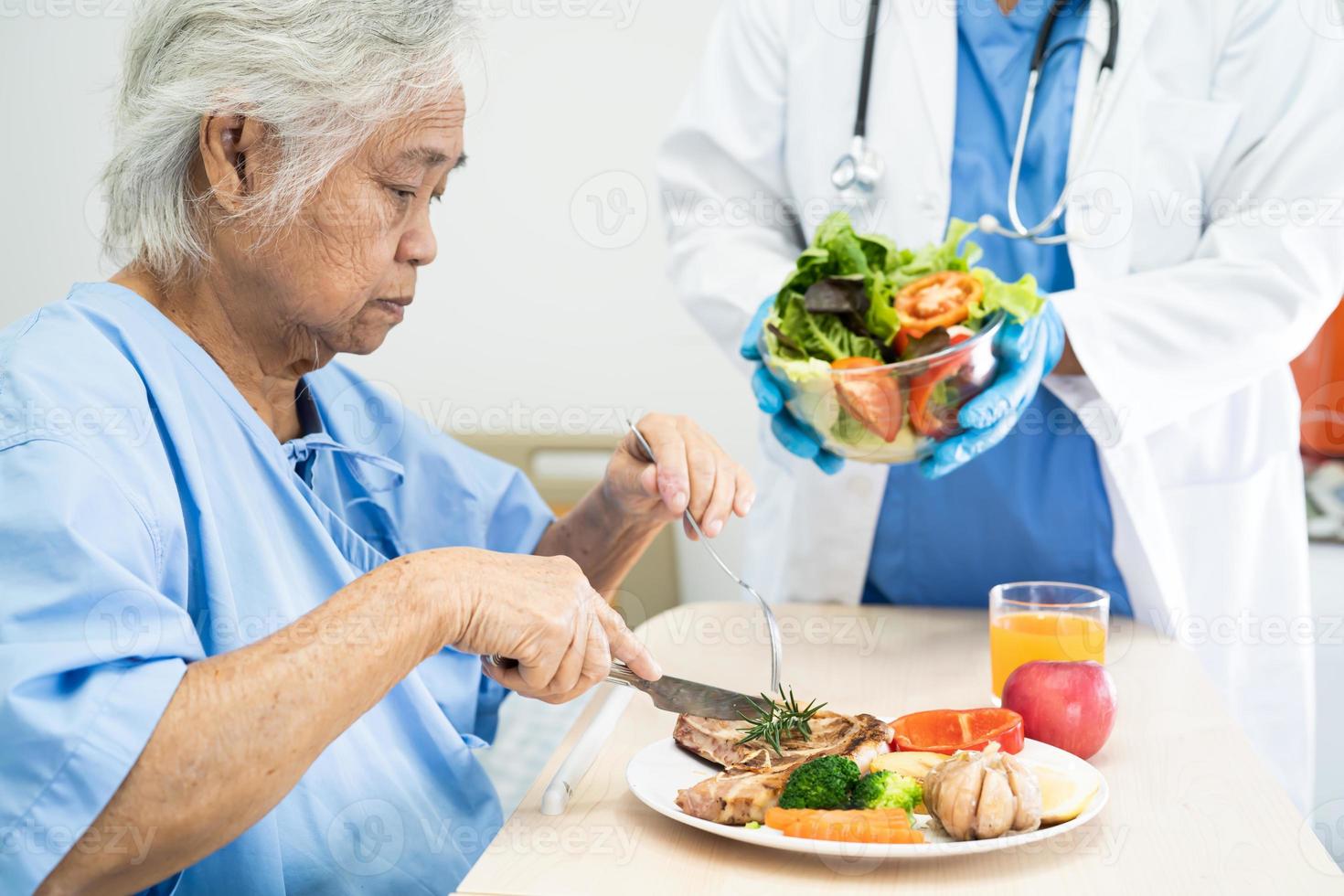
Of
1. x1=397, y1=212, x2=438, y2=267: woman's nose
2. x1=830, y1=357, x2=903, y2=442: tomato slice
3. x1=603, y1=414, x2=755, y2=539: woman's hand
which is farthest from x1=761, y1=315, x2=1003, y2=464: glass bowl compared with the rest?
x1=397, y1=212, x2=438, y2=267: woman's nose

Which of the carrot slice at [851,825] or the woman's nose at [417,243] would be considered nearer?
the carrot slice at [851,825]

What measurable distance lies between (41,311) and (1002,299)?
89cm

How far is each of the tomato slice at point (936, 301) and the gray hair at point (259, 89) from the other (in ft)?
1.69

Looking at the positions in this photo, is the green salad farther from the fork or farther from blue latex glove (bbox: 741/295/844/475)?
the fork

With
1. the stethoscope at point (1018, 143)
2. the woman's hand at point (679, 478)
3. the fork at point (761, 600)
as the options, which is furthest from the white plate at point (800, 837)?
the stethoscope at point (1018, 143)

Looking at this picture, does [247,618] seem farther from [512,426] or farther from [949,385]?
[512,426]

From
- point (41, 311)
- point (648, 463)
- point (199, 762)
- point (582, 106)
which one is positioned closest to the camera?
point (199, 762)

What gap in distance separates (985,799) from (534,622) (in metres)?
0.36

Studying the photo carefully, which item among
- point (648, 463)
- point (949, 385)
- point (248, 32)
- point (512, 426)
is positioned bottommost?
point (512, 426)

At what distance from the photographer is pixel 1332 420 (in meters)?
2.66

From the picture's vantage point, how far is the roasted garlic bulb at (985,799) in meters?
0.80

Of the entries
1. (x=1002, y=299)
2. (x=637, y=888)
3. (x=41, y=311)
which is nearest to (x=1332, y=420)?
(x=1002, y=299)

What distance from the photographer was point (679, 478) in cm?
125

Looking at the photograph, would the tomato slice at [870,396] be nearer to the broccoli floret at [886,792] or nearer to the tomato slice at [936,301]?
the tomato slice at [936,301]
